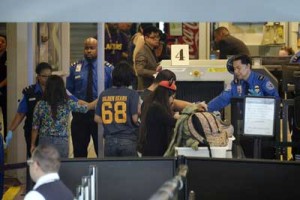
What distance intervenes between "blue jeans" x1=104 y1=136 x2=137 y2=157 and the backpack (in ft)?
2.35

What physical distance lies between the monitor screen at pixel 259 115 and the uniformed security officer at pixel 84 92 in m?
2.92

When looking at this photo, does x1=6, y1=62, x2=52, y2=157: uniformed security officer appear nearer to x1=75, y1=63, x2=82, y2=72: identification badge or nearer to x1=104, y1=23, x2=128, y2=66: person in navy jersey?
x1=75, y1=63, x2=82, y2=72: identification badge

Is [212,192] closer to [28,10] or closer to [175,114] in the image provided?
[28,10]

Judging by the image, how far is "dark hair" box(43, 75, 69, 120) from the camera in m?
7.57

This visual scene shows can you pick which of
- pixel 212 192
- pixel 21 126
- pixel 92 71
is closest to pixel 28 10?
pixel 212 192

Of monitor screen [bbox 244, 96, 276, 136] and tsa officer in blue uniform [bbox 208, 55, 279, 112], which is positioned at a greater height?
tsa officer in blue uniform [bbox 208, 55, 279, 112]

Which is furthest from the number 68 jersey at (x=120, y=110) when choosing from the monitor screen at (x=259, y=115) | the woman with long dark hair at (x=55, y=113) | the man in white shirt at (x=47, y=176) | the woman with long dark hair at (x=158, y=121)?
the man in white shirt at (x=47, y=176)

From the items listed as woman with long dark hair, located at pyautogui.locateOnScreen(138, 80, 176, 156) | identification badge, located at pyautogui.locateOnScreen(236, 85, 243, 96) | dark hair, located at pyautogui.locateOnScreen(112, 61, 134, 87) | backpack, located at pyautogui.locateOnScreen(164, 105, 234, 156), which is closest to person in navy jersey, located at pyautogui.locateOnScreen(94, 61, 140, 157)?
dark hair, located at pyautogui.locateOnScreen(112, 61, 134, 87)

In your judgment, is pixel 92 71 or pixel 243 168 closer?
pixel 243 168

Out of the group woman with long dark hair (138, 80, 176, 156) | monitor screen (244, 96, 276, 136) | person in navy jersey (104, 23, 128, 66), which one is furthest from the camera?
person in navy jersey (104, 23, 128, 66)

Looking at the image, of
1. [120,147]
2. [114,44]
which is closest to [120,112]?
[120,147]

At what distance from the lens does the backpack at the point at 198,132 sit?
6551mm

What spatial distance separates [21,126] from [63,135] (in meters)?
2.08

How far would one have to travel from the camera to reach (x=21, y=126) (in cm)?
960
